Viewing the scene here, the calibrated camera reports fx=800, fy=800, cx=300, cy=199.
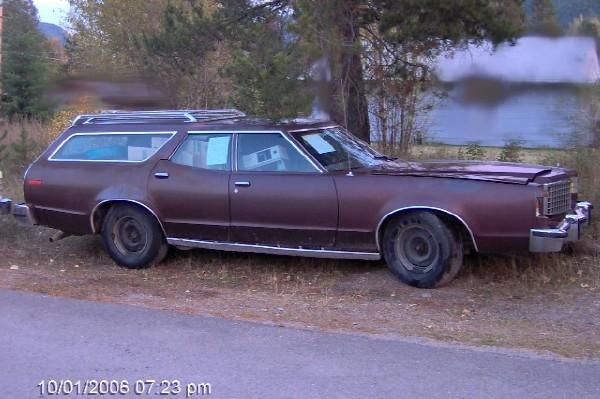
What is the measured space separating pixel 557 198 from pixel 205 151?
3.53 m

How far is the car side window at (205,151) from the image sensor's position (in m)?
8.23

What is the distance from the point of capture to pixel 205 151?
8.34 meters

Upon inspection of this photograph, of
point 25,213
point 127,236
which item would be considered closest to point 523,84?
point 127,236

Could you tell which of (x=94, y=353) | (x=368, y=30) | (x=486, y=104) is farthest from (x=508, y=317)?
(x=368, y=30)

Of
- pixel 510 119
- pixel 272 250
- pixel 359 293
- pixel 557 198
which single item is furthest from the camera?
pixel 510 119

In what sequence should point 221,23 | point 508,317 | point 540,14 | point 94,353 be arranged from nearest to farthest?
point 94,353 < point 508,317 < point 540,14 < point 221,23

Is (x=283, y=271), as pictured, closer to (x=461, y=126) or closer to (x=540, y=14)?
(x=461, y=126)

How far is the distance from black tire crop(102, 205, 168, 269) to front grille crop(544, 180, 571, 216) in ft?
13.0

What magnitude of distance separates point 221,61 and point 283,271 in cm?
629

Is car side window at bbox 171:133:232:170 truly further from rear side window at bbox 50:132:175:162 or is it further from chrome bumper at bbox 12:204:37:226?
chrome bumper at bbox 12:204:37:226

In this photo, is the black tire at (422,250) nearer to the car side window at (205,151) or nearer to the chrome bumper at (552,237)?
the chrome bumper at (552,237)

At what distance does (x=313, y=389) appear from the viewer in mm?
4953

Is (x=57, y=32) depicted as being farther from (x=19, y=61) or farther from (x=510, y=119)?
(x=510, y=119)

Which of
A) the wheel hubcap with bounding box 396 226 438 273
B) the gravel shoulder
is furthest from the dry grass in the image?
the wheel hubcap with bounding box 396 226 438 273
